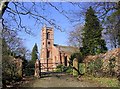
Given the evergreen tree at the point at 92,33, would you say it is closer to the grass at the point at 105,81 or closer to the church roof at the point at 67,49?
the church roof at the point at 67,49

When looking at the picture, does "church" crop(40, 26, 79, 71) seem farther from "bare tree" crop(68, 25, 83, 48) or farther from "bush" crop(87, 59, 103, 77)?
"bush" crop(87, 59, 103, 77)

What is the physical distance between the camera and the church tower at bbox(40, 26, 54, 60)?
4031 millimetres

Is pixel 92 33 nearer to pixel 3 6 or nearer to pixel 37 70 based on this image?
pixel 37 70

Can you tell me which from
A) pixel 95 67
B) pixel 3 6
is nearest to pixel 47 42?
pixel 3 6

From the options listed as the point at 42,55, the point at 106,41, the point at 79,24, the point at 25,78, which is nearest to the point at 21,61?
the point at 25,78

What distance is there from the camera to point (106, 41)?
4.68 m

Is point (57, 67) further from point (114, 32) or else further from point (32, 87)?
point (114, 32)

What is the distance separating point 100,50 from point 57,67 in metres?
1.16

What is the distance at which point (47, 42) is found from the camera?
4.04 meters

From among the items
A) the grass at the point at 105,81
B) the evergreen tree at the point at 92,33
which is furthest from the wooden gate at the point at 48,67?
the grass at the point at 105,81

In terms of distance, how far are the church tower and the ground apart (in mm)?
408

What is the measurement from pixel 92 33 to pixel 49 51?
2.86 ft

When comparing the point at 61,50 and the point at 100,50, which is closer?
the point at 61,50

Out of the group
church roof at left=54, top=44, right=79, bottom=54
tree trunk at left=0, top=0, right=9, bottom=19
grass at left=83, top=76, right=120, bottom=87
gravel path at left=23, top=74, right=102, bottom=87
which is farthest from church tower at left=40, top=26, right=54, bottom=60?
grass at left=83, top=76, right=120, bottom=87
